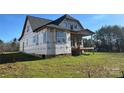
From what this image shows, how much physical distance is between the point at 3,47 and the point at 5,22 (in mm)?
7000

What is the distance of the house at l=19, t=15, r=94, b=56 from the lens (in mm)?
13555

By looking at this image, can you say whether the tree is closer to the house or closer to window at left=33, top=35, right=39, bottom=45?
the house

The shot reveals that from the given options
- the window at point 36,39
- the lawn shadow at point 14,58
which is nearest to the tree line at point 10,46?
the lawn shadow at point 14,58

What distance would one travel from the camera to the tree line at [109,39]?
19.4m

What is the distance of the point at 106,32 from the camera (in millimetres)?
20781

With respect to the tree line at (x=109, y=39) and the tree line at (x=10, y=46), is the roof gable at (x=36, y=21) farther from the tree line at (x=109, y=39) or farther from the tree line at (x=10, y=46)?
the tree line at (x=109, y=39)

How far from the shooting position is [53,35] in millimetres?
13688

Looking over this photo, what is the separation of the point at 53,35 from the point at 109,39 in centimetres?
883

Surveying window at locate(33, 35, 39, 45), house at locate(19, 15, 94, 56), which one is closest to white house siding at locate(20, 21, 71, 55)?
house at locate(19, 15, 94, 56)

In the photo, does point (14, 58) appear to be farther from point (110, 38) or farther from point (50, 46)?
point (110, 38)

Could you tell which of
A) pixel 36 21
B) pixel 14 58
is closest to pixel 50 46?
pixel 14 58
